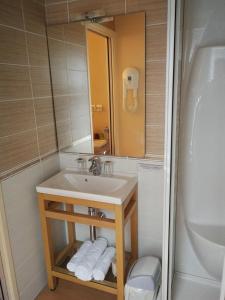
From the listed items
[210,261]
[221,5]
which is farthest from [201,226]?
[221,5]

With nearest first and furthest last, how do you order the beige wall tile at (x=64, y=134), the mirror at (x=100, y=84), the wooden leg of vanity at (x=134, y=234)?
the mirror at (x=100, y=84)
the wooden leg of vanity at (x=134, y=234)
the beige wall tile at (x=64, y=134)

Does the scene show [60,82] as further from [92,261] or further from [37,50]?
[92,261]

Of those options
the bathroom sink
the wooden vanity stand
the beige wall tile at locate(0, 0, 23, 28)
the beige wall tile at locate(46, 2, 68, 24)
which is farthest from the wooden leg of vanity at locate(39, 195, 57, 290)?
the beige wall tile at locate(46, 2, 68, 24)

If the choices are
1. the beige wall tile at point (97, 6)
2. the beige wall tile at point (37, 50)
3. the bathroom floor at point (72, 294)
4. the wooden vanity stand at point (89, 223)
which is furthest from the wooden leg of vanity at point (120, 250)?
the beige wall tile at point (97, 6)

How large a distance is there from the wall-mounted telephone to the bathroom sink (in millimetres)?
503

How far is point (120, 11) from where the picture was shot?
1.64 meters

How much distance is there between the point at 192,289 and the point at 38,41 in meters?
2.08

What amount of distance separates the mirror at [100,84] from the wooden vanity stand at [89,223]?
1.47 ft

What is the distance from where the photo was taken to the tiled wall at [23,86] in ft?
4.91

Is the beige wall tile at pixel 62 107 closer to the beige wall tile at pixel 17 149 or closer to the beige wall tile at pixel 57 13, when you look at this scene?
the beige wall tile at pixel 17 149

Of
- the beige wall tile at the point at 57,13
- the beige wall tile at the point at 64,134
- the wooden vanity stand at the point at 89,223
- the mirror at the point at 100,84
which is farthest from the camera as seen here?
the beige wall tile at the point at 64,134

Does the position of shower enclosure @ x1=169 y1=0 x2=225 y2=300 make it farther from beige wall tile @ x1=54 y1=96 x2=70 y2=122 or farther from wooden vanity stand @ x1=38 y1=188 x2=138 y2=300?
beige wall tile @ x1=54 y1=96 x2=70 y2=122

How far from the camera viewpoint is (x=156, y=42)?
62.7 inches

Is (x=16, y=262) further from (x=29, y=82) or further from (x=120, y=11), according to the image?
(x=120, y=11)
